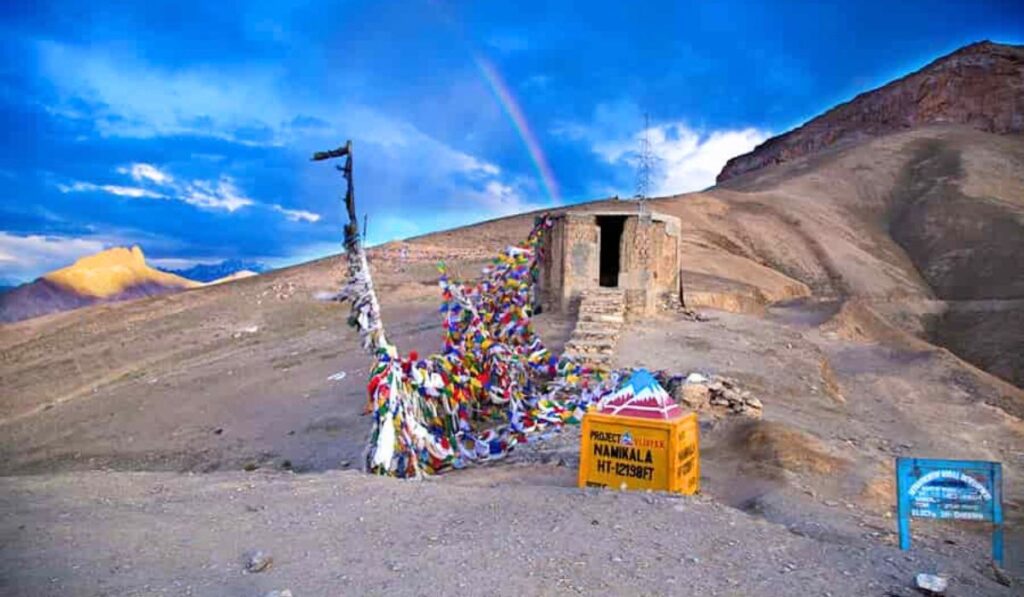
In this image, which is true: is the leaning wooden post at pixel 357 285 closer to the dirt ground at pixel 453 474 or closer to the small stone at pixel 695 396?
the dirt ground at pixel 453 474

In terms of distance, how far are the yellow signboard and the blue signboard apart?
5.71 ft

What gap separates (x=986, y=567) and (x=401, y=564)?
424 centimetres

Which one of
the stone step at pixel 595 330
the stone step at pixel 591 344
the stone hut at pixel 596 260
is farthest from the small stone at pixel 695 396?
the stone hut at pixel 596 260

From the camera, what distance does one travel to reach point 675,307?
1859 centimetres

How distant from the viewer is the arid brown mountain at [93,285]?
4828cm

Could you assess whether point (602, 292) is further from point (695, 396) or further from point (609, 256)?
point (695, 396)

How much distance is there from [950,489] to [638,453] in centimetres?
235

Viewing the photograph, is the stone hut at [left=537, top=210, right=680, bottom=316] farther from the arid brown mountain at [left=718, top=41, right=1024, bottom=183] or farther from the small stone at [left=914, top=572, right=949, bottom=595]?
the arid brown mountain at [left=718, top=41, right=1024, bottom=183]

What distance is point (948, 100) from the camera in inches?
2685

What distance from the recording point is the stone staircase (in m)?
13.2

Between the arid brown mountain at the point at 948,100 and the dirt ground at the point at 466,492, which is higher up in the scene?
the arid brown mountain at the point at 948,100

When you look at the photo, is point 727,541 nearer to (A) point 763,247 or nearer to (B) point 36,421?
(B) point 36,421

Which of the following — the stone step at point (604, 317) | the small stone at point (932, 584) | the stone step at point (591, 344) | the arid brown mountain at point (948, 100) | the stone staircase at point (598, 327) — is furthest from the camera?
the arid brown mountain at point (948, 100)

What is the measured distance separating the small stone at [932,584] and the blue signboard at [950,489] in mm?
828
